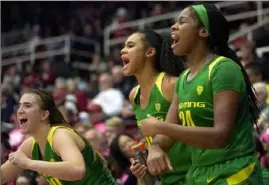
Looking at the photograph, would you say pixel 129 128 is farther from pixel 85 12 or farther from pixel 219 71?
pixel 85 12

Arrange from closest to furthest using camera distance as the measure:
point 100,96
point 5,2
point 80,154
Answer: point 80,154 < point 100,96 < point 5,2

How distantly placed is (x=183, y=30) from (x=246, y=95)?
506 millimetres

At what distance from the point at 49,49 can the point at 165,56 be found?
12789mm

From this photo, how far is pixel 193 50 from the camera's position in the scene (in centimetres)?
458

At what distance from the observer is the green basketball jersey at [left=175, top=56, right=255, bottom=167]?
14.2 ft

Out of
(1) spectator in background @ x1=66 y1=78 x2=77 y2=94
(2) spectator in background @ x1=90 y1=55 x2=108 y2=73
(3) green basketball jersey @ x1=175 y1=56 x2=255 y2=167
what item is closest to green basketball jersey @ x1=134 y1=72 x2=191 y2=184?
(3) green basketball jersey @ x1=175 y1=56 x2=255 y2=167

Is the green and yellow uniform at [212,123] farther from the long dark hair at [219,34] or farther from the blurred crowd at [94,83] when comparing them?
the blurred crowd at [94,83]

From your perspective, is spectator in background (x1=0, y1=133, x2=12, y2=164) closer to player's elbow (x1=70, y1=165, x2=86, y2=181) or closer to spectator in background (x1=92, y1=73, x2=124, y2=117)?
player's elbow (x1=70, y1=165, x2=86, y2=181)

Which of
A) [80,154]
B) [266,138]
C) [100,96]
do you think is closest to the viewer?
[80,154]

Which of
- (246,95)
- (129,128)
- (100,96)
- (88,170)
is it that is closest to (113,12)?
(100,96)

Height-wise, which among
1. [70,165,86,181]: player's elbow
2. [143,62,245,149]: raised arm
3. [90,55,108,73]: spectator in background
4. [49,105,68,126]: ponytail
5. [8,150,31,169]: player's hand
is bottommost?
[90,55,108,73]: spectator in background

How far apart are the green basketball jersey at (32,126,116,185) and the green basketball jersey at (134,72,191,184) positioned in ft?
1.40

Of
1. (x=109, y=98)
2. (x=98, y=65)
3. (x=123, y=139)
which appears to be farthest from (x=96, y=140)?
(x=98, y=65)

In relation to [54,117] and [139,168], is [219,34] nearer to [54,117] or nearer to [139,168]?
[139,168]
